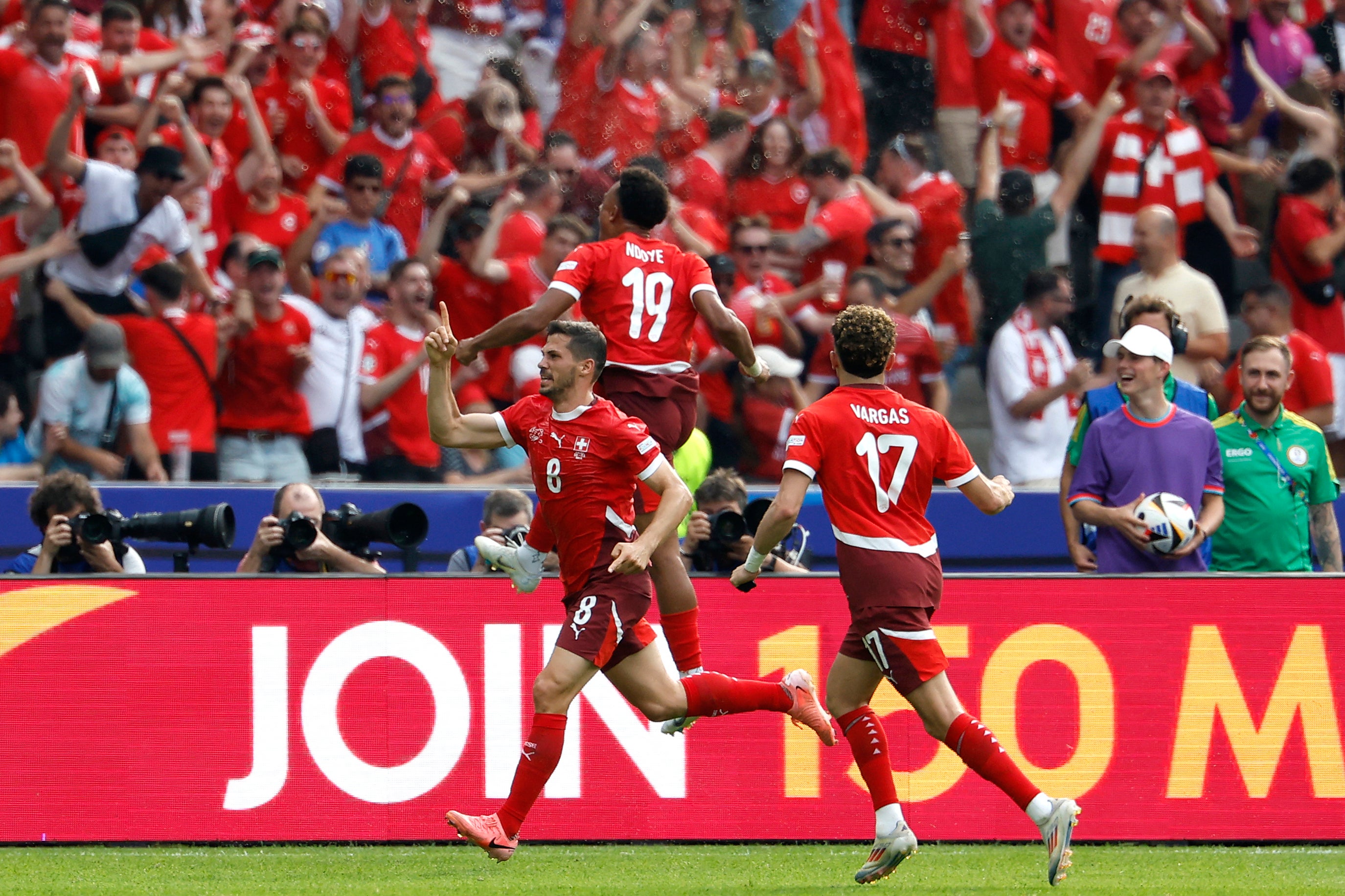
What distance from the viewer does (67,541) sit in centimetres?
721

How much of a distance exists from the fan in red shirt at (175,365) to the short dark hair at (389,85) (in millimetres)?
2111

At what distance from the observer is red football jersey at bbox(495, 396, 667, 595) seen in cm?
586

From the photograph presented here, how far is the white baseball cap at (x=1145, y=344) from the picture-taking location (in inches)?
284

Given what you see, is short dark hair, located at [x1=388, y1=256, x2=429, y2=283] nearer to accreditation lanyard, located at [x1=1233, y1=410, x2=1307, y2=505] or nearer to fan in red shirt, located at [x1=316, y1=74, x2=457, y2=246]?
fan in red shirt, located at [x1=316, y1=74, x2=457, y2=246]

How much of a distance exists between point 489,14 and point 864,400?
23.8 feet

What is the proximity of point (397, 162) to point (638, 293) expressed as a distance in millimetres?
4813

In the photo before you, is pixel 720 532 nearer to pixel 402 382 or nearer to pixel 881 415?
pixel 881 415


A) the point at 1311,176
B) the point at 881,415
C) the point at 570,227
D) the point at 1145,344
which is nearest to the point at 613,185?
the point at 570,227

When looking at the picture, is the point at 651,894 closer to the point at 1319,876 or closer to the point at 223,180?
the point at 1319,876

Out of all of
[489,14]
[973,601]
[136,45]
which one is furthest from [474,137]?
[973,601]

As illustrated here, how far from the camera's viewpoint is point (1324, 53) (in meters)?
12.5

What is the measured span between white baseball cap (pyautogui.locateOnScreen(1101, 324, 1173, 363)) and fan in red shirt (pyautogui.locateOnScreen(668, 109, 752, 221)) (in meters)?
4.24

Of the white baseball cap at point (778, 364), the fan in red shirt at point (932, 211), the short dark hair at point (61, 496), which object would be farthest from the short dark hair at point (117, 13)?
the fan in red shirt at point (932, 211)

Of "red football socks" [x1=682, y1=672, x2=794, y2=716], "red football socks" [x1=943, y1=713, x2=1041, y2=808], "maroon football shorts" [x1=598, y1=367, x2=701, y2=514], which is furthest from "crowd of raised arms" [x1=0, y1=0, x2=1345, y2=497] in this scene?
"red football socks" [x1=943, y1=713, x2=1041, y2=808]
